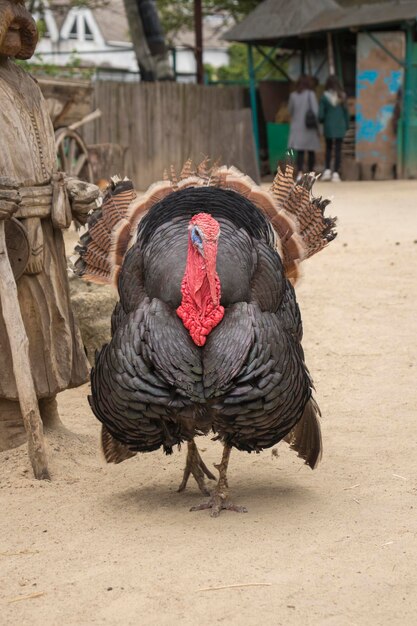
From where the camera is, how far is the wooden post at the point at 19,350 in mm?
4469

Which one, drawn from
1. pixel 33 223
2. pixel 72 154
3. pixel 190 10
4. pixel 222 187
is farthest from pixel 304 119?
pixel 33 223

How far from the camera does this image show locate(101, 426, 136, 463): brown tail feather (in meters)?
4.56

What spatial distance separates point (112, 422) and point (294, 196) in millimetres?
1522

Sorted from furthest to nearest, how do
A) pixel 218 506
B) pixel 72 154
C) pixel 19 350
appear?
pixel 72 154 → pixel 19 350 → pixel 218 506

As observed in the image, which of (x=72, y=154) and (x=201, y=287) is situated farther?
(x=72, y=154)

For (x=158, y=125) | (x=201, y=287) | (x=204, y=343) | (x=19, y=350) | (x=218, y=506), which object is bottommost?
(x=218, y=506)

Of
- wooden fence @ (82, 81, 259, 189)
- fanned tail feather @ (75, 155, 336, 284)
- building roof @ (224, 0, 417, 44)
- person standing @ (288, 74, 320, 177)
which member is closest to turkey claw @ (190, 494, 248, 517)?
fanned tail feather @ (75, 155, 336, 284)

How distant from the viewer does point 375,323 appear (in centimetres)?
777

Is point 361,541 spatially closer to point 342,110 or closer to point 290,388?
point 290,388

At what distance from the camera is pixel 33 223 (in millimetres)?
4723

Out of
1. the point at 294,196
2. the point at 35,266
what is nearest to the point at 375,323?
the point at 294,196

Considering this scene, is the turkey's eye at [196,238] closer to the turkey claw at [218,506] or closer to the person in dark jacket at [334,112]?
the turkey claw at [218,506]

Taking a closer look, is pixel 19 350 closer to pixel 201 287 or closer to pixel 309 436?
pixel 201 287

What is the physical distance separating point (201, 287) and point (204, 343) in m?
0.22
